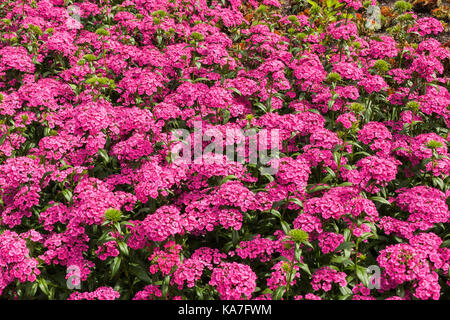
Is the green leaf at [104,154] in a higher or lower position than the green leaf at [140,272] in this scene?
higher

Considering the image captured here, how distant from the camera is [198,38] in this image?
7.28 meters

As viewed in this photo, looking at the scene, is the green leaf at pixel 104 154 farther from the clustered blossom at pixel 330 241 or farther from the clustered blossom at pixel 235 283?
the clustered blossom at pixel 330 241

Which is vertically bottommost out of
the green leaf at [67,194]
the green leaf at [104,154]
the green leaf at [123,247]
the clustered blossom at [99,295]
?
the clustered blossom at [99,295]

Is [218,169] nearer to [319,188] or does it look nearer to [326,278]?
[319,188]

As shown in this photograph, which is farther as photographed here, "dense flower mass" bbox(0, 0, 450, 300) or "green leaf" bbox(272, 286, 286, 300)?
"dense flower mass" bbox(0, 0, 450, 300)

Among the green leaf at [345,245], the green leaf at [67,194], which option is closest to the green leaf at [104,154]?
the green leaf at [67,194]

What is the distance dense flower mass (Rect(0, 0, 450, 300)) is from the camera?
4535mm

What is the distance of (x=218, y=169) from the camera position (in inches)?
205

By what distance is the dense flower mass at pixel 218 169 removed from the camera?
454cm

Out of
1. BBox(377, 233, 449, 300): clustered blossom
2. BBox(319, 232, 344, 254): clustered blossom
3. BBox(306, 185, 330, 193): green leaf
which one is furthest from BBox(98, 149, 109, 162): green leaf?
BBox(377, 233, 449, 300): clustered blossom

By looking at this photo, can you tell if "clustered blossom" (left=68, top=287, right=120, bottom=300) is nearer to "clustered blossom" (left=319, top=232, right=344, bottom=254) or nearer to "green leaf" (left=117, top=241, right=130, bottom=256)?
"green leaf" (left=117, top=241, right=130, bottom=256)

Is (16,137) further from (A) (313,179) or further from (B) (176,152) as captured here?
(A) (313,179)

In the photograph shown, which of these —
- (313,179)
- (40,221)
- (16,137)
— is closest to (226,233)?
(313,179)

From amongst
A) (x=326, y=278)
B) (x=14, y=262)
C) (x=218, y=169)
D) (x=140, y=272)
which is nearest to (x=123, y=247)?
(x=140, y=272)
